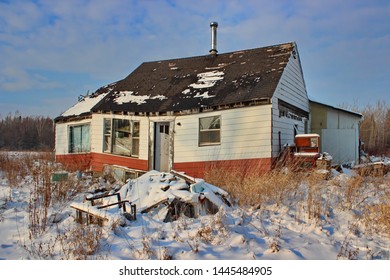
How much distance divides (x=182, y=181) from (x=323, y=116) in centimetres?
1037

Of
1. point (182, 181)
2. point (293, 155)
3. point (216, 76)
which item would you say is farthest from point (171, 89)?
point (182, 181)

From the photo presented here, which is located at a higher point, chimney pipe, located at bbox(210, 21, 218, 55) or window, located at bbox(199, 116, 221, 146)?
chimney pipe, located at bbox(210, 21, 218, 55)

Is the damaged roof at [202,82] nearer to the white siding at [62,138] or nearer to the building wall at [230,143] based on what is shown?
the building wall at [230,143]

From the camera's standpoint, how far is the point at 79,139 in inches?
580

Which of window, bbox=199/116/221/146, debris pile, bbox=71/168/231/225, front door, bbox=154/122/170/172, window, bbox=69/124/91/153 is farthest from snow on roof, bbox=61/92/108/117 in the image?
debris pile, bbox=71/168/231/225

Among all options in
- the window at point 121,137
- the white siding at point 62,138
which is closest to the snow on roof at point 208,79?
the window at point 121,137

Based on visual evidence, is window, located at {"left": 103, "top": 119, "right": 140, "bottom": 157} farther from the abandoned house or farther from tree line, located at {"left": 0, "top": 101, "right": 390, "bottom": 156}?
tree line, located at {"left": 0, "top": 101, "right": 390, "bottom": 156}

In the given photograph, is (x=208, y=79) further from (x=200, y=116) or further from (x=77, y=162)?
(x=77, y=162)

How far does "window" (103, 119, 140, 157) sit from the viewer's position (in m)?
12.4

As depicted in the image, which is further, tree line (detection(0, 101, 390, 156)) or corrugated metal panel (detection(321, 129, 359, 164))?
tree line (detection(0, 101, 390, 156))

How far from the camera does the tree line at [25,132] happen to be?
47625mm

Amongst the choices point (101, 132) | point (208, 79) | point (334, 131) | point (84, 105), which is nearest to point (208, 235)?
point (208, 79)

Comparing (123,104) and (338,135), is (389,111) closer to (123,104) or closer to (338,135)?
(338,135)

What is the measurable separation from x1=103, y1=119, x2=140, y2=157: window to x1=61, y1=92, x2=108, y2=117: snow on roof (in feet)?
6.84
